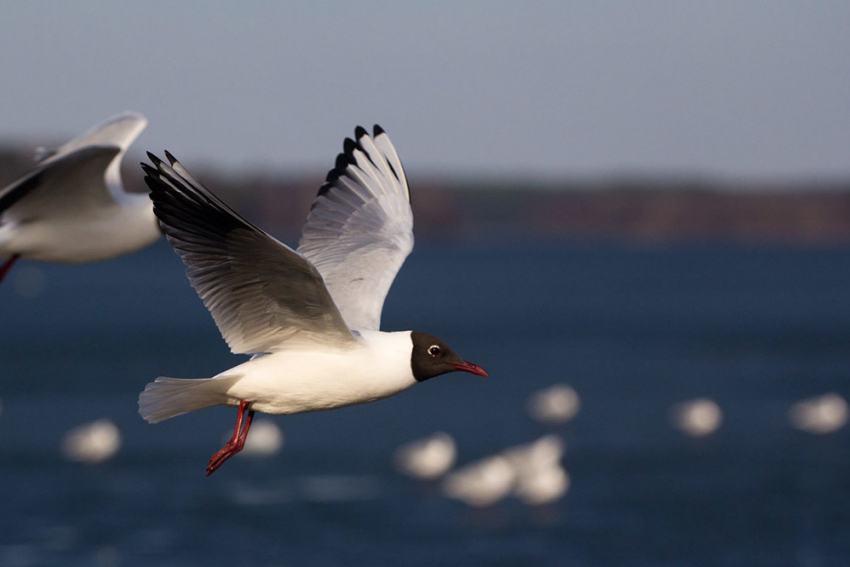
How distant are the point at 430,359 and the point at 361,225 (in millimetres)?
2112

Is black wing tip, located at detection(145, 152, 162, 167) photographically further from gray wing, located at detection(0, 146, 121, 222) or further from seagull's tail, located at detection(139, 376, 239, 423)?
gray wing, located at detection(0, 146, 121, 222)

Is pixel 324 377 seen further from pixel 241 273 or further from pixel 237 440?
pixel 241 273

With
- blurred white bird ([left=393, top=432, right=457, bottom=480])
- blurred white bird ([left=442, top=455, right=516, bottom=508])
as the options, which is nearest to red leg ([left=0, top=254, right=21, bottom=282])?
blurred white bird ([left=442, top=455, right=516, bottom=508])

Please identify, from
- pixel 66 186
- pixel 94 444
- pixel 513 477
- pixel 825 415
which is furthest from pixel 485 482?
pixel 66 186

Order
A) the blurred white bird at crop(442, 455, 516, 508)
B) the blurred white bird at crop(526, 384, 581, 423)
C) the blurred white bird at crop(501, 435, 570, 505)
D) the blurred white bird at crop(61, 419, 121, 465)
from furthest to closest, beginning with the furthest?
the blurred white bird at crop(526, 384, 581, 423), the blurred white bird at crop(61, 419, 121, 465), the blurred white bird at crop(501, 435, 570, 505), the blurred white bird at crop(442, 455, 516, 508)

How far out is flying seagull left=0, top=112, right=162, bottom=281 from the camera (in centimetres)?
929

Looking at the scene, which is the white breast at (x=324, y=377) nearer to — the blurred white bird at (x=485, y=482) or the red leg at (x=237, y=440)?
the red leg at (x=237, y=440)

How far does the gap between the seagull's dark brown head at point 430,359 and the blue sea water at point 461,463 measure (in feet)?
73.9

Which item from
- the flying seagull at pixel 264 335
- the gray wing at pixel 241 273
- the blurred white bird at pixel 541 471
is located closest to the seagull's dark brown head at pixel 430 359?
the flying seagull at pixel 264 335

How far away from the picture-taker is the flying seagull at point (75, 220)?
366 inches

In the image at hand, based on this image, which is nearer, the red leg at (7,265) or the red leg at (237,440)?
the red leg at (237,440)

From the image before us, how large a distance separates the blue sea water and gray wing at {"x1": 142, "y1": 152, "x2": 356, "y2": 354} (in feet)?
74.7

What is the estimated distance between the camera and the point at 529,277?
176m

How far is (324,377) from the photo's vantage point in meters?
6.50
